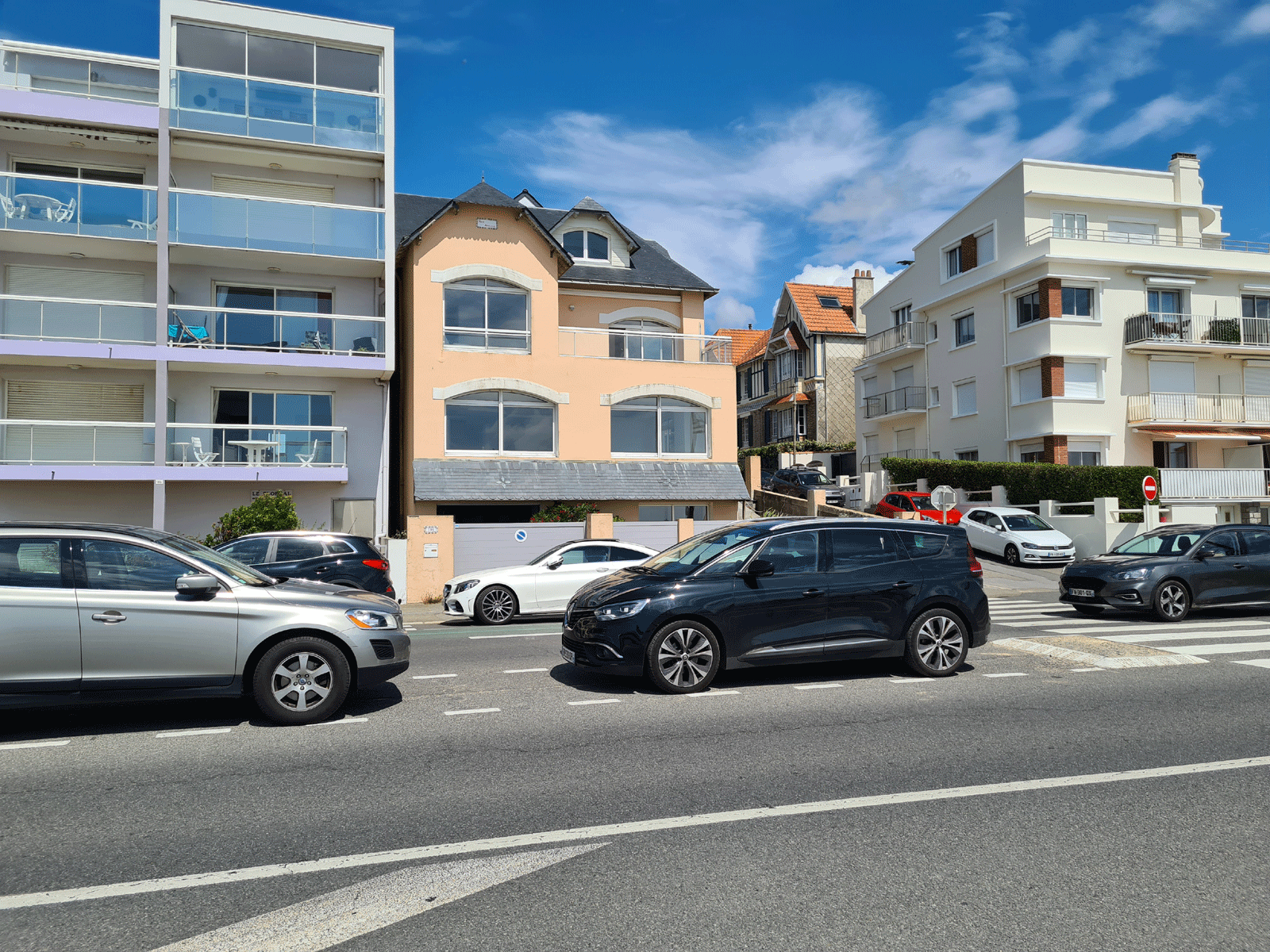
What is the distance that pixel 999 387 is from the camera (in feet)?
110

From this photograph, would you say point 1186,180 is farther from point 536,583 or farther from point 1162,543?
point 536,583

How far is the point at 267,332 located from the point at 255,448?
9.34ft

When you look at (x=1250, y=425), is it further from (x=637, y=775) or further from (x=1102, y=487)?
(x=637, y=775)

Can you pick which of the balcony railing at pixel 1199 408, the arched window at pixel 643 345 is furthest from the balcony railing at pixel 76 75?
the balcony railing at pixel 1199 408

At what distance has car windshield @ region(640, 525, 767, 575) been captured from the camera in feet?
27.3

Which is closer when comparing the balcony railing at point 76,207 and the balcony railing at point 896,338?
the balcony railing at point 76,207

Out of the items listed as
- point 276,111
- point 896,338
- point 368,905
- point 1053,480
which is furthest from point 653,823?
point 896,338

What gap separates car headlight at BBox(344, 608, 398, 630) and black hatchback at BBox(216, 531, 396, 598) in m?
5.74

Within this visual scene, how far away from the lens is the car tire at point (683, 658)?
25.6ft

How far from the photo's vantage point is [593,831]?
4.50 meters

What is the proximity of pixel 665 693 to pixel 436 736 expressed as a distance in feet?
7.53

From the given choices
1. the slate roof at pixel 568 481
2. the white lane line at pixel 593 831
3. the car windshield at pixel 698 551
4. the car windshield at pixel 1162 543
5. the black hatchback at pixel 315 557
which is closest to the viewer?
the white lane line at pixel 593 831

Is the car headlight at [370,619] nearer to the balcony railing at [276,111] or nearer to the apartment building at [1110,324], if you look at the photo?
the balcony railing at [276,111]

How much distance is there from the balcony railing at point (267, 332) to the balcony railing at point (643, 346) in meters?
5.33
